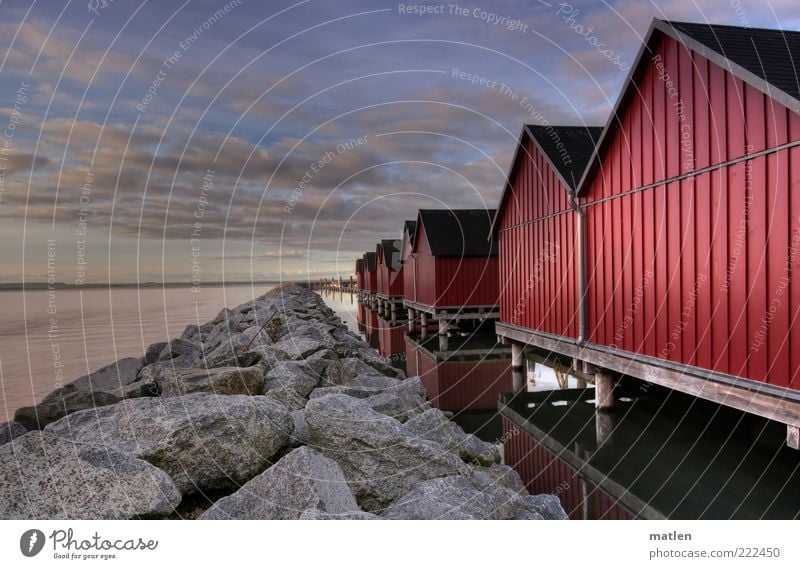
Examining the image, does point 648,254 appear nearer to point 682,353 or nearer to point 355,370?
point 682,353

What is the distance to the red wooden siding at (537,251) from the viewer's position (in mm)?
11711

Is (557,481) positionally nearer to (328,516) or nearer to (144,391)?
(328,516)

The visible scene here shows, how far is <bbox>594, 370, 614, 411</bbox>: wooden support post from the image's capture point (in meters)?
10.6

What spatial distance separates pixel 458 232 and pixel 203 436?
70.1 feet

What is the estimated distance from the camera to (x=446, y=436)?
682 cm

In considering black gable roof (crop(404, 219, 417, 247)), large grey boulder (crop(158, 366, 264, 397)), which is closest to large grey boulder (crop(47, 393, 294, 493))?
large grey boulder (crop(158, 366, 264, 397))

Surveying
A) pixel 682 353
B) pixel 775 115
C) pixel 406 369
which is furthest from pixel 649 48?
pixel 406 369

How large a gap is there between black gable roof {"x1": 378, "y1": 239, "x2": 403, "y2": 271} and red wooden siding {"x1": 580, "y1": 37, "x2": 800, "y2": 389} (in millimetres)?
28500

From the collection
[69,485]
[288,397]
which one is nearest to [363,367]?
[288,397]

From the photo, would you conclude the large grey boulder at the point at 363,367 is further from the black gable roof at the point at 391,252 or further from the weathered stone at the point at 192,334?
the black gable roof at the point at 391,252

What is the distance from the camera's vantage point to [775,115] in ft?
19.6

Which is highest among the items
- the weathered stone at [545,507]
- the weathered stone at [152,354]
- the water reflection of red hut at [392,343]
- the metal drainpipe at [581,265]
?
the metal drainpipe at [581,265]

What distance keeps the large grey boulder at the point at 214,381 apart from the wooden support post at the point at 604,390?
6.89 m

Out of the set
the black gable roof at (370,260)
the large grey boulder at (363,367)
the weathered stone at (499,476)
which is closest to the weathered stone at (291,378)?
the large grey boulder at (363,367)
